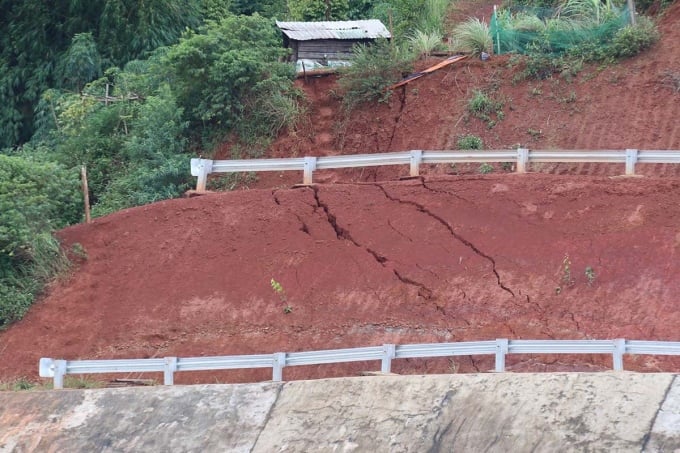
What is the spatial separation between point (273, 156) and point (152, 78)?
2.93 metres

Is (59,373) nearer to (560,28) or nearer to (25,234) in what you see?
(25,234)

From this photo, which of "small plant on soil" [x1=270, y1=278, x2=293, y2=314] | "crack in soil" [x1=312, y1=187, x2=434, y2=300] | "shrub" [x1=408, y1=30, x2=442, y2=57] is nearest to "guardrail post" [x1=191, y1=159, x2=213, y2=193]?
"crack in soil" [x1=312, y1=187, x2=434, y2=300]

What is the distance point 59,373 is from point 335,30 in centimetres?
1205

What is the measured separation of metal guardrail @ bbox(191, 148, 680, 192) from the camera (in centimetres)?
1309

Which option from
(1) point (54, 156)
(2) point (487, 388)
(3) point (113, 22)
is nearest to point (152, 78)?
(1) point (54, 156)

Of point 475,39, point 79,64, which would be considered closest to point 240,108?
point 475,39

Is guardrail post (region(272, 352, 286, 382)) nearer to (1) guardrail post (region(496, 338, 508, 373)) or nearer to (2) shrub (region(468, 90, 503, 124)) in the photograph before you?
(1) guardrail post (region(496, 338, 508, 373))

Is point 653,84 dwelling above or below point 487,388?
above

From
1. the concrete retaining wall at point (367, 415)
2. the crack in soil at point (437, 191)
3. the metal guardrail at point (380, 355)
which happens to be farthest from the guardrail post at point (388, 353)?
the crack in soil at point (437, 191)

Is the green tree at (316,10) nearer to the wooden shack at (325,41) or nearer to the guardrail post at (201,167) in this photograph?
the wooden shack at (325,41)

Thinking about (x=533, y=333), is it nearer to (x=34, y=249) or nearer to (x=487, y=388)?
(x=487, y=388)

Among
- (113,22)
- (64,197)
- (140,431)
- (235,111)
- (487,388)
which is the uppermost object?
(113,22)

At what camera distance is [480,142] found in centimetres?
1769

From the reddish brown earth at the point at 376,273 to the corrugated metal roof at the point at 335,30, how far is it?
22.5ft
